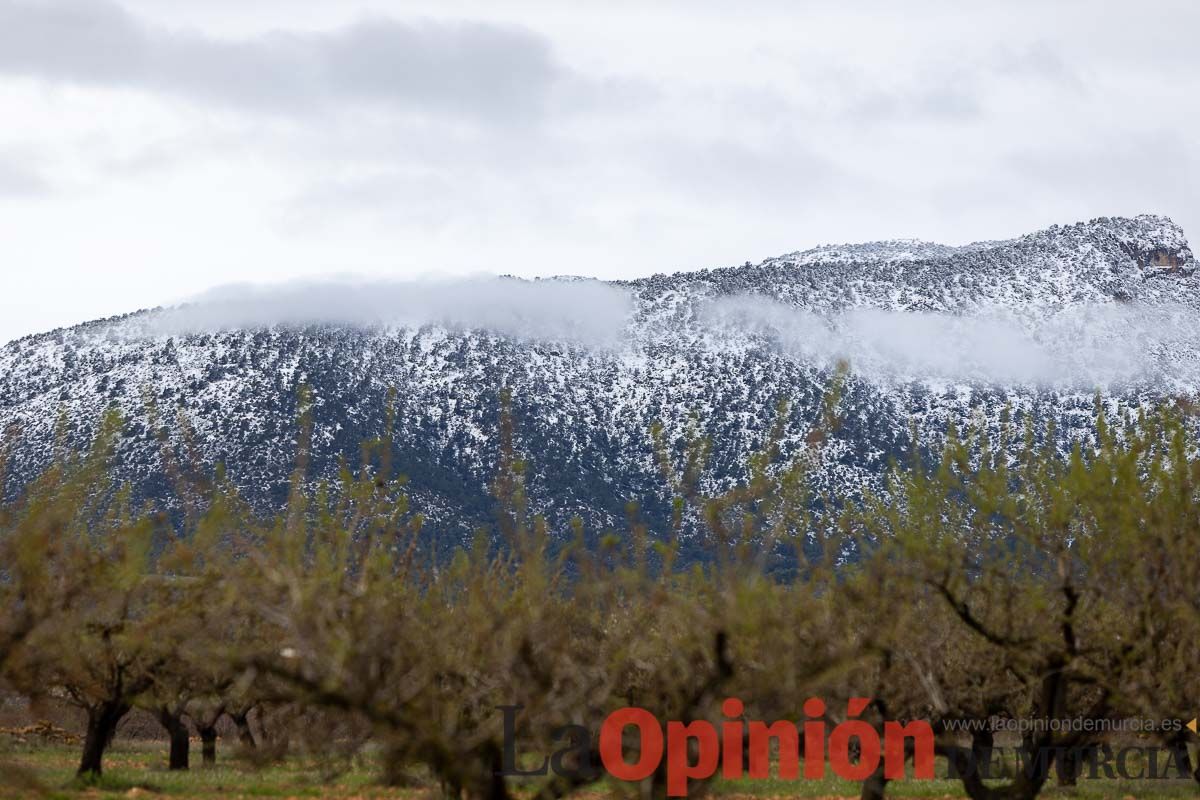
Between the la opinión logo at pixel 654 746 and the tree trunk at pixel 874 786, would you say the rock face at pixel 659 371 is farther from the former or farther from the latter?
the la opinión logo at pixel 654 746

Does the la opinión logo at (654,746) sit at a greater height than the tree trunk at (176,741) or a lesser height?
greater

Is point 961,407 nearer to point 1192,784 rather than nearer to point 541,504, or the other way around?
point 541,504

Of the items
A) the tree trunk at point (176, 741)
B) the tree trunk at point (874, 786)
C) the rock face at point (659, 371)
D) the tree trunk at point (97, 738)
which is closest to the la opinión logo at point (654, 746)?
the tree trunk at point (874, 786)

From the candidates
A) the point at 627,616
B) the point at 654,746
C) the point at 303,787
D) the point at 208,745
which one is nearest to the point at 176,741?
the point at 208,745

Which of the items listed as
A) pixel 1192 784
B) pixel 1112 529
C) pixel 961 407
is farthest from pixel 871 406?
pixel 1112 529

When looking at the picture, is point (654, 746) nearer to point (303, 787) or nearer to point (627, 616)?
point (627, 616)

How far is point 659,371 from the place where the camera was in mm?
112625

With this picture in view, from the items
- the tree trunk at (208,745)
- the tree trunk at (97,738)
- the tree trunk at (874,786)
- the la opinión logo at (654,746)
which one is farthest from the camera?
the tree trunk at (208,745)

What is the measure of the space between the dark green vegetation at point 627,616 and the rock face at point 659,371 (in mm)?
49540

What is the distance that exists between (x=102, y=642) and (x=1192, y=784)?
23.5m

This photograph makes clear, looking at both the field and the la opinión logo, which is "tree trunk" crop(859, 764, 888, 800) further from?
the la opinión logo

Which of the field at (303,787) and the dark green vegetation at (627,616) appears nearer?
the dark green vegetation at (627,616)

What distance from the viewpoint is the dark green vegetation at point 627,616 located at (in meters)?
12.5

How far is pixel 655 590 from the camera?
14.0 m
